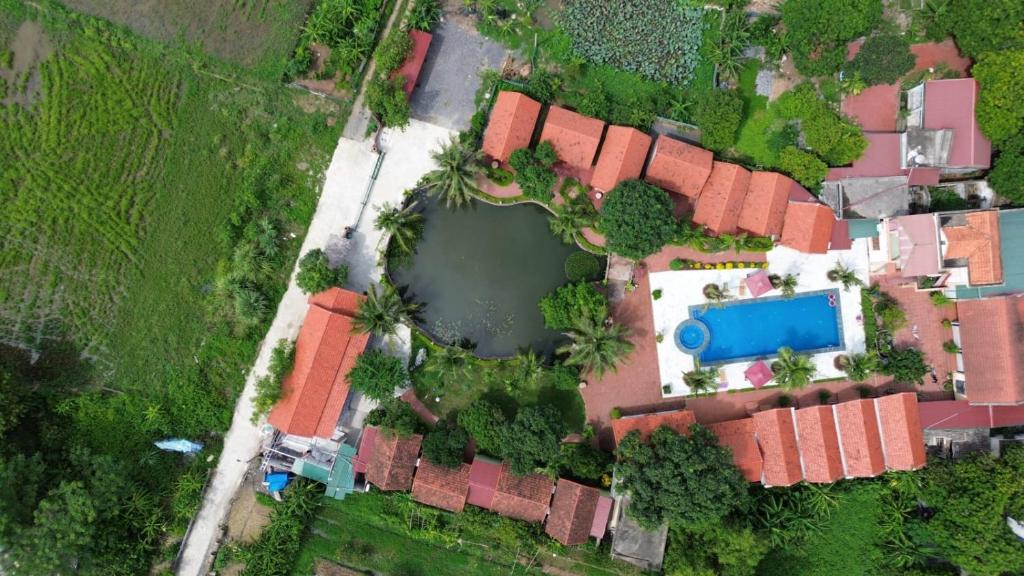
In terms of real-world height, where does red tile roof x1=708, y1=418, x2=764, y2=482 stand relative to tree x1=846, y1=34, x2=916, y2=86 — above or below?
below

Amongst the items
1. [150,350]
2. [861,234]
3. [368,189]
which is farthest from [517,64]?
[150,350]

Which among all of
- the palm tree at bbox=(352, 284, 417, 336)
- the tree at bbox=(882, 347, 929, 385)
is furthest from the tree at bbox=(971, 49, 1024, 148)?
the palm tree at bbox=(352, 284, 417, 336)

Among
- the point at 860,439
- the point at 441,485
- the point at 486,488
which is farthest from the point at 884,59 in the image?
the point at 441,485

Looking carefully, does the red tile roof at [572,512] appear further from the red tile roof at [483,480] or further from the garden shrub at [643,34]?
the garden shrub at [643,34]

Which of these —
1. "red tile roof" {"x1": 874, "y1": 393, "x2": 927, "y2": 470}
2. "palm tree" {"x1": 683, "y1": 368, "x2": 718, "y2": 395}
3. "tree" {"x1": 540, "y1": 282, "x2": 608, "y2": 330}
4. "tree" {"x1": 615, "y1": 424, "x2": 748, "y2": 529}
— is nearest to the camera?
"tree" {"x1": 615, "y1": 424, "x2": 748, "y2": 529}

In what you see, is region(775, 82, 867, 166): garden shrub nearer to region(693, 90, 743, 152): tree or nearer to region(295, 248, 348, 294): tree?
region(693, 90, 743, 152): tree

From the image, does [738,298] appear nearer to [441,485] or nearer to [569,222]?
[569,222]

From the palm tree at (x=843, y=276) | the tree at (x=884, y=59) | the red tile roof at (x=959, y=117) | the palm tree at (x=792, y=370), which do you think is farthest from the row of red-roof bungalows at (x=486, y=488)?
the tree at (x=884, y=59)
